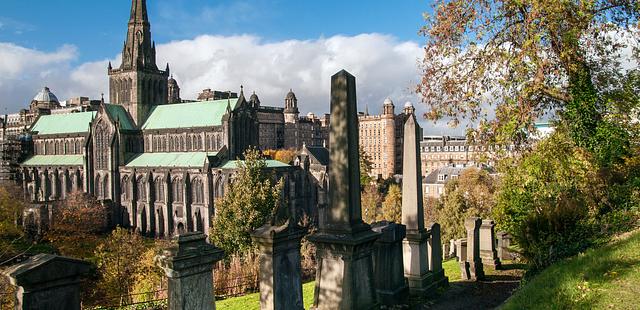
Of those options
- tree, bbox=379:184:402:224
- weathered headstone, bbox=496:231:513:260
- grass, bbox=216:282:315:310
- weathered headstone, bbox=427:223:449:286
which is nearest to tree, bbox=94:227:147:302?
grass, bbox=216:282:315:310

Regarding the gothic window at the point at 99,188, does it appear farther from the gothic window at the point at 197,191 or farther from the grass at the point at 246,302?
the grass at the point at 246,302

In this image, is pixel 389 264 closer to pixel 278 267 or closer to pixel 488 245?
pixel 278 267

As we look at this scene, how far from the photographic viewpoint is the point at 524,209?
54.3 feet

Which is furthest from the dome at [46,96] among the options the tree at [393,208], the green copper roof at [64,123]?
the tree at [393,208]

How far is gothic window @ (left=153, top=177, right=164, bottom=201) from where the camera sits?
5666cm

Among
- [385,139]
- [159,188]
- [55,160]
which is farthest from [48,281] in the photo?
[385,139]

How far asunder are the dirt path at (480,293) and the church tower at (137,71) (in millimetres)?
57339

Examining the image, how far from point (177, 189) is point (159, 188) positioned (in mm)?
3576

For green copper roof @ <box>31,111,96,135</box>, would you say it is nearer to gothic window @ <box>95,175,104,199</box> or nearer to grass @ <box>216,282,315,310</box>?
gothic window @ <box>95,175,104,199</box>

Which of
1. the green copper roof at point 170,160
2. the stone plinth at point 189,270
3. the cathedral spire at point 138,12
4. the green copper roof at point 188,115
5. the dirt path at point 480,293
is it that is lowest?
the dirt path at point 480,293

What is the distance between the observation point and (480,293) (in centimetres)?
1288

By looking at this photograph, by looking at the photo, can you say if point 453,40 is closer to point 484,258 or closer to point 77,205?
point 484,258

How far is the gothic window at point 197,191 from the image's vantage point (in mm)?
52438

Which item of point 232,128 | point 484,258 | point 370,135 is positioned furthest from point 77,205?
point 370,135
